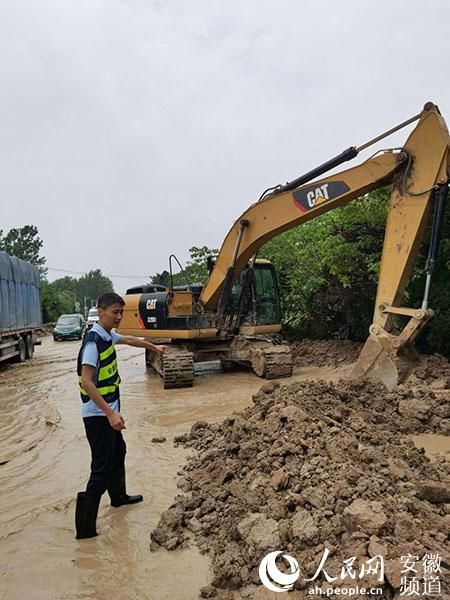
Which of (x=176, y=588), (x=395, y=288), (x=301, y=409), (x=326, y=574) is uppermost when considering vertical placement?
(x=395, y=288)

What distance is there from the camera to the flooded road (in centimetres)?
330

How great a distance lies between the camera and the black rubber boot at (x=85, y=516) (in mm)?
3879

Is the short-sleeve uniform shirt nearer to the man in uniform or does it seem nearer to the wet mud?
the man in uniform

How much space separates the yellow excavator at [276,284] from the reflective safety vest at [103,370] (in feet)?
12.2

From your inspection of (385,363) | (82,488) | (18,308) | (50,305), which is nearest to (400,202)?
(385,363)

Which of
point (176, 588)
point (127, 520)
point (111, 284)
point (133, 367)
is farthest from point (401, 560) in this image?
point (111, 284)

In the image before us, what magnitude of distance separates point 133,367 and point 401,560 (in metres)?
12.6

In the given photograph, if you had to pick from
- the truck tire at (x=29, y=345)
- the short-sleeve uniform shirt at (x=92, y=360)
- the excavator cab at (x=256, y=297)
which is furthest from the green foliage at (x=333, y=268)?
the truck tire at (x=29, y=345)

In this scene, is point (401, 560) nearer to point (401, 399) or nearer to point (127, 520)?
point (127, 520)

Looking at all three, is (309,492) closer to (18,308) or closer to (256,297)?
(256,297)

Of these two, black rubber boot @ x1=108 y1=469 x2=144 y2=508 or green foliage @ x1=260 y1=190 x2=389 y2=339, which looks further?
green foliage @ x1=260 y1=190 x2=389 y2=339

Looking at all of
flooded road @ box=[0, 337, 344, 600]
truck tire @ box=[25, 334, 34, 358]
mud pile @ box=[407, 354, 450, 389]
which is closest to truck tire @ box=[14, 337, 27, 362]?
truck tire @ box=[25, 334, 34, 358]

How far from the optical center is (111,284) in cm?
10694

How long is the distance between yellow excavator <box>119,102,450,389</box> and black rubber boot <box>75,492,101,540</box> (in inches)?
156
